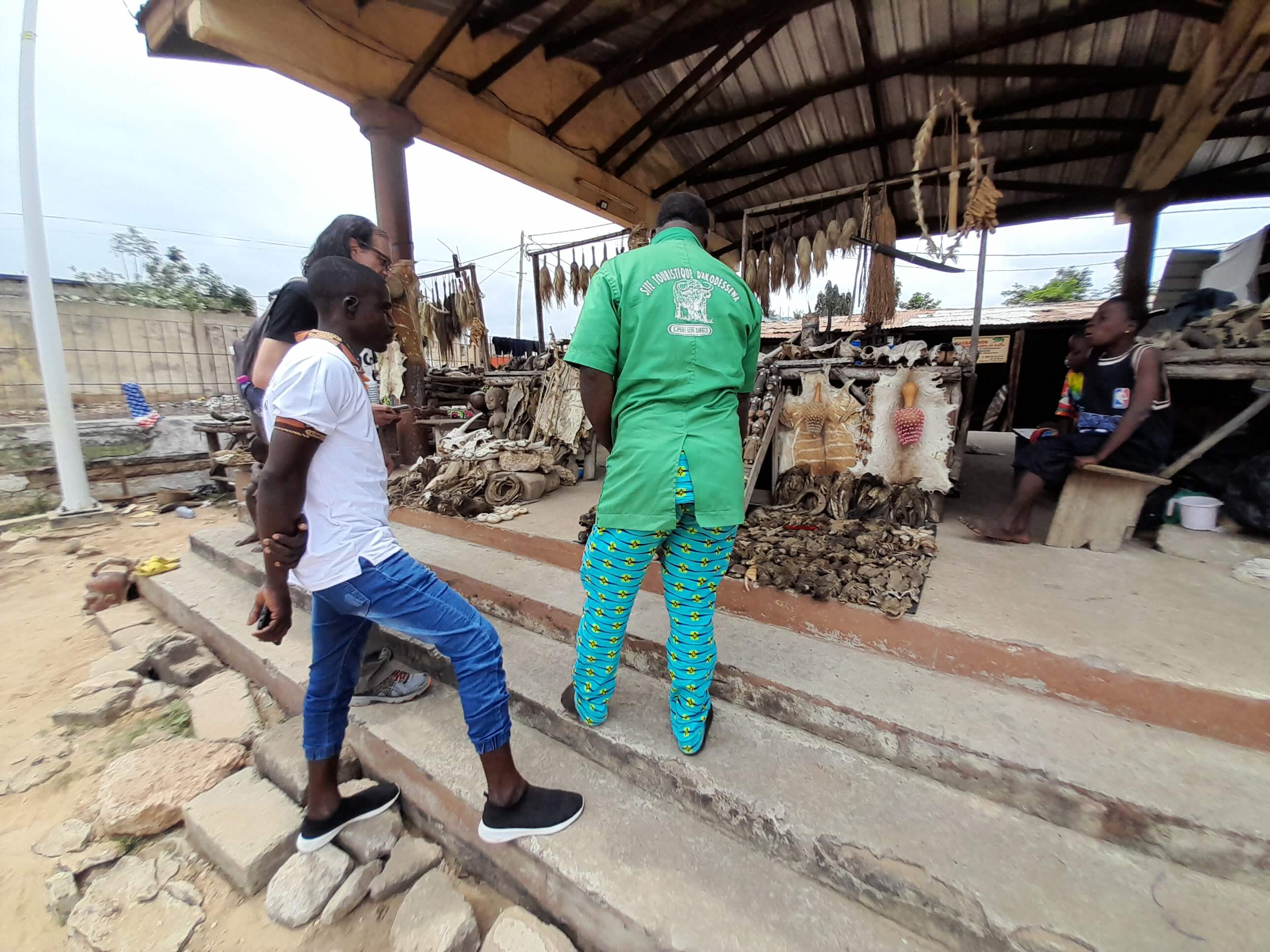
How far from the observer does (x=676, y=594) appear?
1.71 meters

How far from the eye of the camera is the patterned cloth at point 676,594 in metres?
1.66

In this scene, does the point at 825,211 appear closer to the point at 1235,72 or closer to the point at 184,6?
the point at 1235,72

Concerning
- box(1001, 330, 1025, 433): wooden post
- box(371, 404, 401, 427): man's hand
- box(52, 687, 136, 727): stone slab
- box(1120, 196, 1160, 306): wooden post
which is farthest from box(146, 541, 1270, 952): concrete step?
box(1001, 330, 1025, 433): wooden post

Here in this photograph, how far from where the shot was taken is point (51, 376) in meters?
5.92

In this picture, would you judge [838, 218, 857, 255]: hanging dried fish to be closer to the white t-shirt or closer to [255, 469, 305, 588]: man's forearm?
the white t-shirt

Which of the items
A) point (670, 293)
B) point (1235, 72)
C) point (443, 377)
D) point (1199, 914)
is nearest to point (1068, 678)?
point (1199, 914)

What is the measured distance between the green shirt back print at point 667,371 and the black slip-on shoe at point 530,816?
0.92 m

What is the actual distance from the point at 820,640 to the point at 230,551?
4459 mm

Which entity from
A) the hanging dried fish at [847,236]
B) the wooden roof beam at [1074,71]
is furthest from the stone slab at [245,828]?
the wooden roof beam at [1074,71]

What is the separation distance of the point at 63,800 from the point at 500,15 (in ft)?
19.7

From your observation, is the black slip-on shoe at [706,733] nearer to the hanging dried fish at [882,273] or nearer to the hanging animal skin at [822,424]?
the hanging animal skin at [822,424]

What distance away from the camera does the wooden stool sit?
2734 millimetres

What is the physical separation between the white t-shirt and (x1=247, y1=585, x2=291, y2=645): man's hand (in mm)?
150

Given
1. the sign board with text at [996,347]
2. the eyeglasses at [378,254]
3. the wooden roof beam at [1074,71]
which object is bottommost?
the eyeglasses at [378,254]
